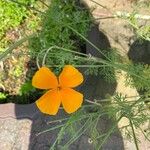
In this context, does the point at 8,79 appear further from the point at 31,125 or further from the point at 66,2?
the point at 66,2

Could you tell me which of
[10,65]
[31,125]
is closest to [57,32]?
[10,65]

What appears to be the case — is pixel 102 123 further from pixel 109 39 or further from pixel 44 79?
pixel 44 79

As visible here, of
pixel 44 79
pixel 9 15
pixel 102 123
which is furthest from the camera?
pixel 9 15

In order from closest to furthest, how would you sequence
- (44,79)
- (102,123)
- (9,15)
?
(44,79) < (102,123) < (9,15)

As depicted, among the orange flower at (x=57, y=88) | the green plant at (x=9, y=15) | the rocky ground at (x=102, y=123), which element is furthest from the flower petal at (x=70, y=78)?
the green plant at (x=9, y=15)

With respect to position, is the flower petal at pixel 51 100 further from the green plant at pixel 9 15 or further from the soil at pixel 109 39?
the green plant at pixel 9 15

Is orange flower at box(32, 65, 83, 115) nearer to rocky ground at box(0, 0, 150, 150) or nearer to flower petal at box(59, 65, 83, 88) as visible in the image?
flower petal at box(59, 65, 83, 88)

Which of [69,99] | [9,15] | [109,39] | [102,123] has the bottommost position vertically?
[102,123]

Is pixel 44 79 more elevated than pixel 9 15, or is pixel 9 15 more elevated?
pixel 9 15

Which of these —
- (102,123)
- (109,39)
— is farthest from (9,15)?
(102,123)
